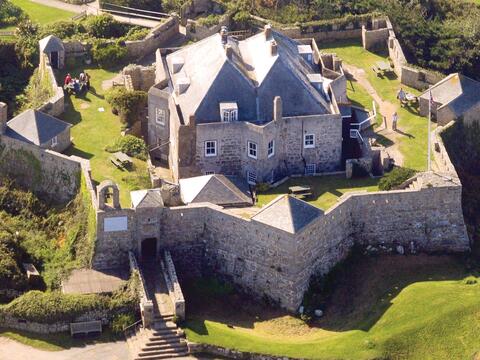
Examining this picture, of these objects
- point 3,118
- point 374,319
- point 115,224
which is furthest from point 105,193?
point 374,319

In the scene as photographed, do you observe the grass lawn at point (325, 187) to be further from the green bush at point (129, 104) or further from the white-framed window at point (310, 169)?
the green bush at point (129, 104)

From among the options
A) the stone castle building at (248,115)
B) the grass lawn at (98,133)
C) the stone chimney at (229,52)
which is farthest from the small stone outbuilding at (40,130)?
the stone chimney at (229,52)

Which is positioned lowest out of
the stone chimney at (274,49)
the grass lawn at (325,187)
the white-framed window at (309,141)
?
the grass lawn at (325,187)

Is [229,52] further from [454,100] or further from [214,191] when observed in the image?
[454,100]

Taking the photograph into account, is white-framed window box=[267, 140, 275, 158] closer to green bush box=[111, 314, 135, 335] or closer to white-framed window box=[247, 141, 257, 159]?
white-framed window box=[247, 141, 257, 159]

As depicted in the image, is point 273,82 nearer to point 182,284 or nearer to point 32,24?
point 182,284

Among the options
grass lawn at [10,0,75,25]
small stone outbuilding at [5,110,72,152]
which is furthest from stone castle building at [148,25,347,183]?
grass lawn at [10,0,75,25]
